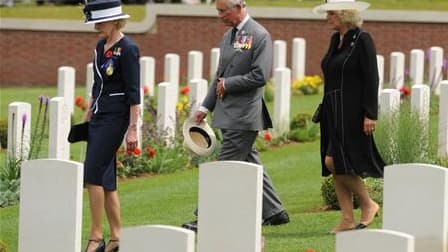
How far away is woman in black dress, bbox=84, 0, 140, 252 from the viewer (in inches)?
365

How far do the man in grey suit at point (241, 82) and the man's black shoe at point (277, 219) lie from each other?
0.48 meters

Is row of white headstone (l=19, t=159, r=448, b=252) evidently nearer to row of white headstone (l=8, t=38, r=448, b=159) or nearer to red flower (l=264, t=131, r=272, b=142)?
row of white headstone (l=8, t=38, r=448, b=159)

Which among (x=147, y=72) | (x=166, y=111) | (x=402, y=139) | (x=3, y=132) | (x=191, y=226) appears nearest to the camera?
(x=191, y=226)

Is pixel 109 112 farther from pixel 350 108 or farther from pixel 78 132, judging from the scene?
pixel 350 108

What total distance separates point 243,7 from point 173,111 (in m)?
4.93

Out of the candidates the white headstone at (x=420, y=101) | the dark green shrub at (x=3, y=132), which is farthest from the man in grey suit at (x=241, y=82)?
the dark green shrub at (x=3, y=132)

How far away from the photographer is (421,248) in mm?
7727

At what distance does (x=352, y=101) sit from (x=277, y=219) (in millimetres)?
1150

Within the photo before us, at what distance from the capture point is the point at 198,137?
1068 centimetres

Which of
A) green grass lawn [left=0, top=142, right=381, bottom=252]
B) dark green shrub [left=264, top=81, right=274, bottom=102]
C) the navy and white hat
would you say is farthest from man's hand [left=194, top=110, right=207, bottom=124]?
dark green shrub [left=264, top=81, right=274, bottom=102]

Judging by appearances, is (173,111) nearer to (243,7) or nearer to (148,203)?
(148,203)

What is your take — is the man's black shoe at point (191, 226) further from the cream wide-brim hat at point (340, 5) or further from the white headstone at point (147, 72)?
the white headstone at point (147, 72)

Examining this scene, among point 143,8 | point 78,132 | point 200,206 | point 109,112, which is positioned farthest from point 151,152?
point 143,8

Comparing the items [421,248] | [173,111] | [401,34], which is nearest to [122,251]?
[421,248]
